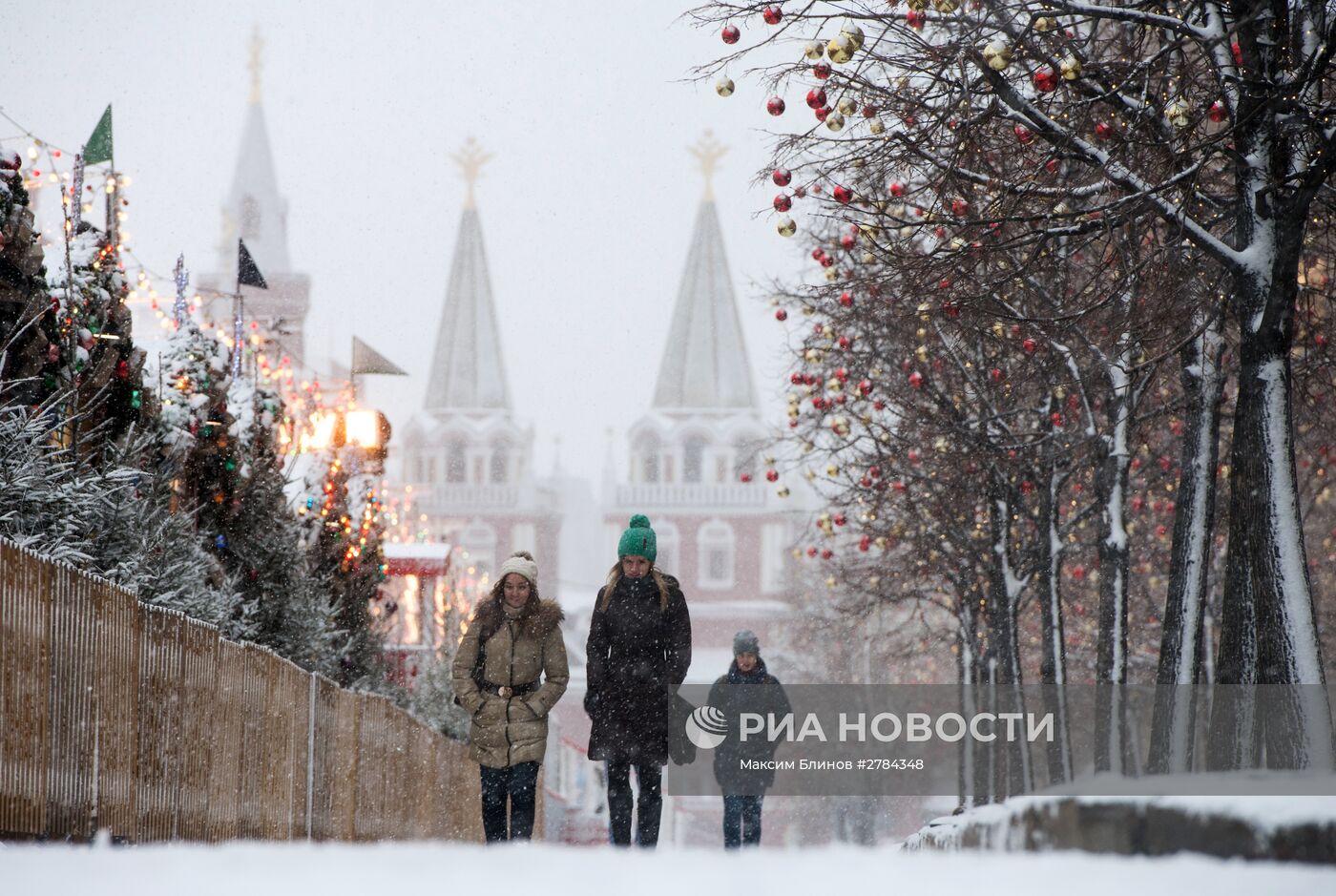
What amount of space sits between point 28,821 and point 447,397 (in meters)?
103

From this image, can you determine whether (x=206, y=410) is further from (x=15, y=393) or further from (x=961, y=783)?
(x=961, y=783)

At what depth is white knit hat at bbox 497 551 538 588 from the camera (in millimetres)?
9336

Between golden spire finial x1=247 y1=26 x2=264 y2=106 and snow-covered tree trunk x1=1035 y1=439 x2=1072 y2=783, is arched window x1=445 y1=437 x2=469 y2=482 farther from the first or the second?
snow-covered tree trunk x1=1035 y1=439 x2=1072 y2=783

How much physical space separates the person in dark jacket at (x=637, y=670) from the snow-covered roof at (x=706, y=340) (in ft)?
311

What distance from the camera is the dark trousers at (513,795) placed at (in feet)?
30.4

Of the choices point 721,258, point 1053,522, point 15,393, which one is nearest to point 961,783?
point 1053,522

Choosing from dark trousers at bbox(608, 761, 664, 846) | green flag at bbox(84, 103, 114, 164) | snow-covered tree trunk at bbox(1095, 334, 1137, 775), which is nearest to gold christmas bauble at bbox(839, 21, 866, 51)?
dark trousers at bbox(608, 761, 664, 846)

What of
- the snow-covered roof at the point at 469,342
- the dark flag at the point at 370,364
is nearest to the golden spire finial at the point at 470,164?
the snow-covered roof at the point at 469,342

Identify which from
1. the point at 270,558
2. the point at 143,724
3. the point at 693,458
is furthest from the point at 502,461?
the point at 143,724

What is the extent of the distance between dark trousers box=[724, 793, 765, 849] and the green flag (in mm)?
8020

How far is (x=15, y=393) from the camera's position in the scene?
1073 cm

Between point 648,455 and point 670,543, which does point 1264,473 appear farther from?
point 648,455

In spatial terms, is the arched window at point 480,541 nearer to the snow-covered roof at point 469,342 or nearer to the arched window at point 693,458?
the snow-covered roof at point 469,342

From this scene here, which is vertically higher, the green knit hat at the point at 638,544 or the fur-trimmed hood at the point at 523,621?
the green knit hat at the point at 638,544
